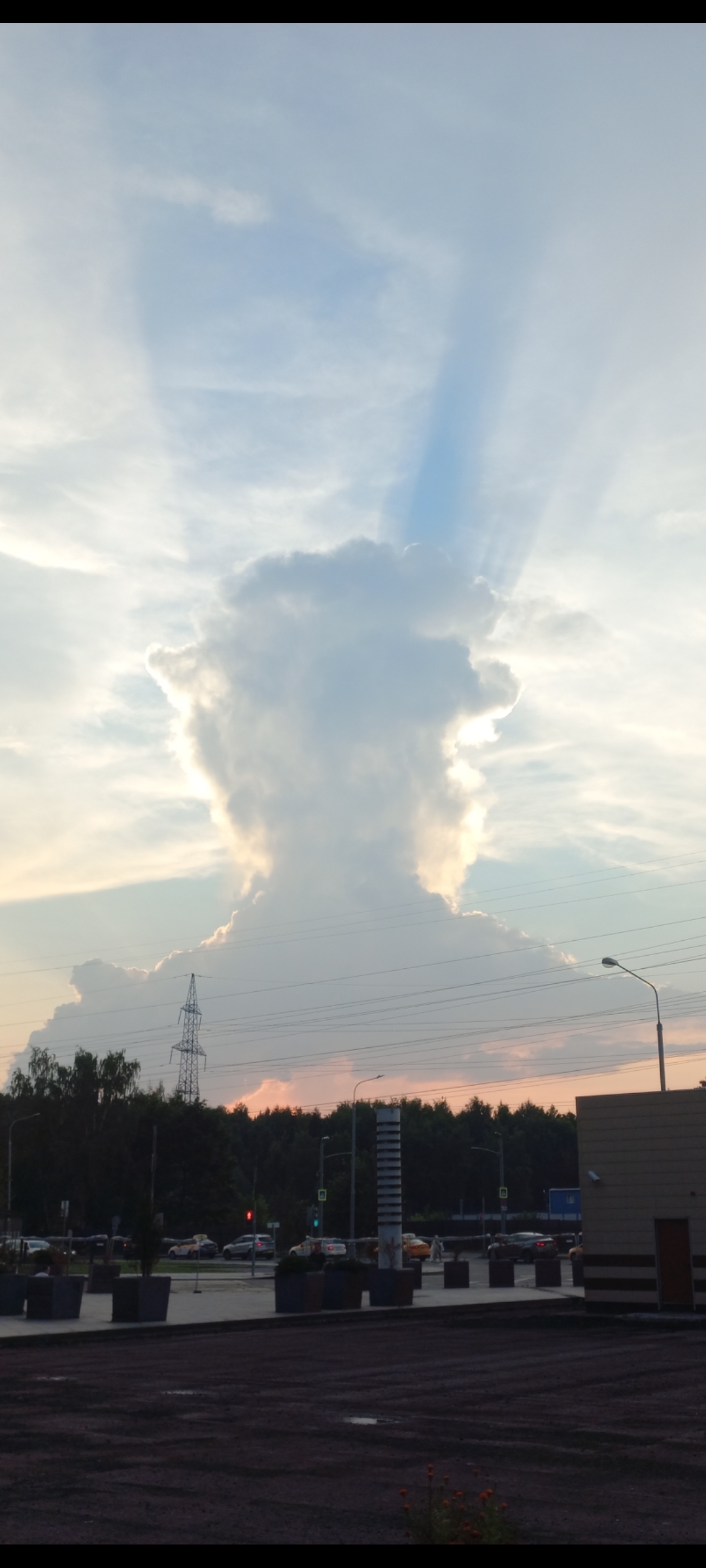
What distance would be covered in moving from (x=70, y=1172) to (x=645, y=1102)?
74.9 metres

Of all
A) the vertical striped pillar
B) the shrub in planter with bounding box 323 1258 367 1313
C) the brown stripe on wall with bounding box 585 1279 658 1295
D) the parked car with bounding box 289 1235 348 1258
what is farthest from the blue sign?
the shrub in planter with bounding box 323 1258 367 1313

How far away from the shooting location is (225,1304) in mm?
37969

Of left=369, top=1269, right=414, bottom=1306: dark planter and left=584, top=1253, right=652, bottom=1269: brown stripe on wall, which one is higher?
left=584, top=1253, right=652, bottom=1269: brown stripe on wall

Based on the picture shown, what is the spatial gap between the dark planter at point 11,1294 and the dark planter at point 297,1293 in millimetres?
6102

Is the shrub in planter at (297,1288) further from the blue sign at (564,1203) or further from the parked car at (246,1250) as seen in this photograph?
the blue sign at (564,1203)

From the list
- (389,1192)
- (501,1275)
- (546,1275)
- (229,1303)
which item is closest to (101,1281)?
(229,1303)

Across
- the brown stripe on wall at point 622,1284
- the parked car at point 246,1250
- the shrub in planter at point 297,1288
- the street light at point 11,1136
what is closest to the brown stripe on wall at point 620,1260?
the brown stripe on wall at point 622,1284

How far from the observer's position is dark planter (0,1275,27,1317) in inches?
1221

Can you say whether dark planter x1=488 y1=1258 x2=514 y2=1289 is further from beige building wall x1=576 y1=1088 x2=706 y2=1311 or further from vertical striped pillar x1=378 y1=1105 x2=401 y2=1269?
vertical striped pillar x1=378 y1=1105 x2=401 y2=1269

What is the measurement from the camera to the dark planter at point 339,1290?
116 feet

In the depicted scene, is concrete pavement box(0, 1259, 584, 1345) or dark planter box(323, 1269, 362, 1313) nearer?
concrete pavement box(0, 1259, 584, 1345)

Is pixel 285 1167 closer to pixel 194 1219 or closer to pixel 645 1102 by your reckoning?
pixel 194 1219

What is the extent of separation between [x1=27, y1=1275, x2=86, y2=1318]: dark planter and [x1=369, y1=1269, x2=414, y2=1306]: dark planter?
9.43 metres

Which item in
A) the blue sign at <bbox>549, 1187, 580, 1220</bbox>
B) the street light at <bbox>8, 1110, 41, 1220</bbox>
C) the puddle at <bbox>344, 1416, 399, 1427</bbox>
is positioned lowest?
the puddle at <bbox>344, 1416, 399, 1427</bbox>
